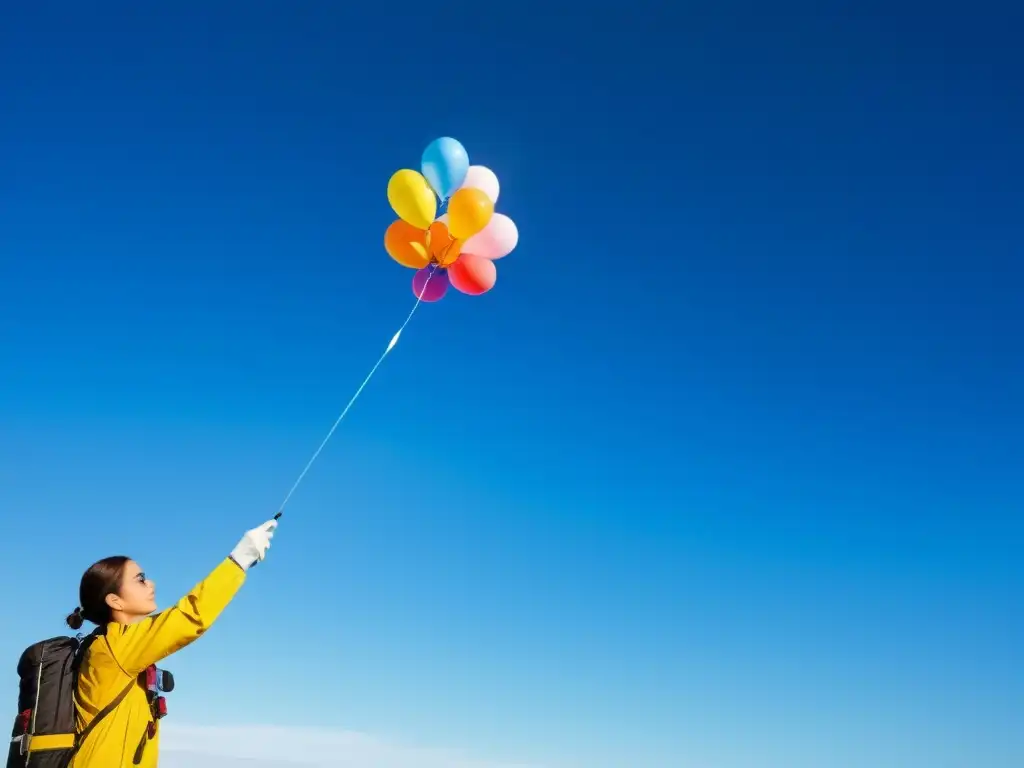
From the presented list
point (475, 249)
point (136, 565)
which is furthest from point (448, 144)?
point (136, 565)

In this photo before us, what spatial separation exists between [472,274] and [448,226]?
609mm

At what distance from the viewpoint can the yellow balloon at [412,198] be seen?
29.5 ft

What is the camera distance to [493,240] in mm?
9359

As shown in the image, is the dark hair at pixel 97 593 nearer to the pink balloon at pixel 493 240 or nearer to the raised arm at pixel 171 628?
the raised arm at pixel 171 628

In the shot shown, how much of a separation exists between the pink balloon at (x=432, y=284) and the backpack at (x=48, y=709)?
6.48 meters

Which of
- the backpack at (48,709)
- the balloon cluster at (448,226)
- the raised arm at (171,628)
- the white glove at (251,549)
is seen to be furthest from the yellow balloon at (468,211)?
the backpack at (48,709)

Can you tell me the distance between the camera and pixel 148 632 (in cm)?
347

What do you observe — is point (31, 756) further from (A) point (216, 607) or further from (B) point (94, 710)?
(A) point (216, 607)

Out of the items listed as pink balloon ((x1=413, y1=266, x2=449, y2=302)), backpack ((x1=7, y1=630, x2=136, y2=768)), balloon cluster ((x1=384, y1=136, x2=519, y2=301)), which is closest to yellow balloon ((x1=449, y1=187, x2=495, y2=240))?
balloon cluster ((x1=384, y1=136, x2=519, y2=301))

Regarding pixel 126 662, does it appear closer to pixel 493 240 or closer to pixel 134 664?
pixel 134 664

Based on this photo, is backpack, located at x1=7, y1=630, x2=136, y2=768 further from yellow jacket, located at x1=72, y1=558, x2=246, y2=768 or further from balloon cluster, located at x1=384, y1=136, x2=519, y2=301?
balloon cluster, located at x1=384, y1=136, x2=519, y2=301

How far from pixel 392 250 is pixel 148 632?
256 inches

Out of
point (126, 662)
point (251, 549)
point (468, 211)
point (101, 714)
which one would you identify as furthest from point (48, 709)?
point (468, 211)

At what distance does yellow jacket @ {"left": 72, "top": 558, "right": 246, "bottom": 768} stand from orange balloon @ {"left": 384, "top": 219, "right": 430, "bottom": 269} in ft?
20.4
